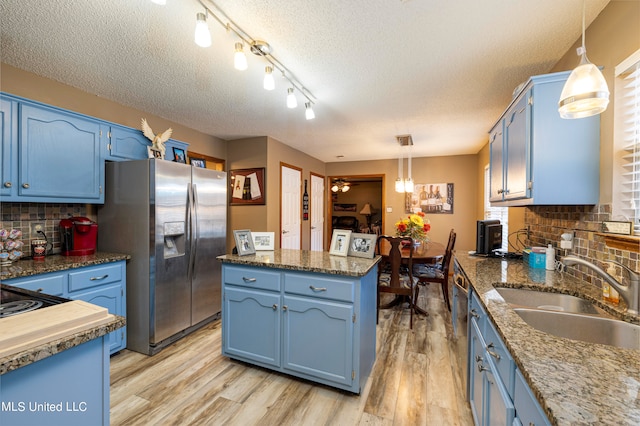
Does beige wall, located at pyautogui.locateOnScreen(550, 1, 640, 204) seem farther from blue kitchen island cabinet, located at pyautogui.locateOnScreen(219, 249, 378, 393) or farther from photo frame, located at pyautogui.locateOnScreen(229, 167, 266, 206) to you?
photo frame, located at pyautogui.locateOnScreen(229, 167, 266, 206)

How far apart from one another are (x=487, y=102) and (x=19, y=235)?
4.43 meters

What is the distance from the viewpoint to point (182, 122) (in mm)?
3537

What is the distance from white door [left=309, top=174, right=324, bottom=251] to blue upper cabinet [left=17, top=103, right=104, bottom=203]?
377cm

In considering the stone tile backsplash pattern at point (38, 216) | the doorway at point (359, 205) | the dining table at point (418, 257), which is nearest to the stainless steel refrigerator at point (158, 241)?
the stone tile backsplash pattern at point (38, 216)

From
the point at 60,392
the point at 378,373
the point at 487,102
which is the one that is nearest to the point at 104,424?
the point at 60,392

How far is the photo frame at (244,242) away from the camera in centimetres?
232

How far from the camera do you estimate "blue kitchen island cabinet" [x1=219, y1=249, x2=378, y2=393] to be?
188 centimetres

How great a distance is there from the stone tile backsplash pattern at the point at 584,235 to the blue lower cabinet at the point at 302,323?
4.38 feet

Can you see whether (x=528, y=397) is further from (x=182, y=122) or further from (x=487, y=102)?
(x=182, y=122)

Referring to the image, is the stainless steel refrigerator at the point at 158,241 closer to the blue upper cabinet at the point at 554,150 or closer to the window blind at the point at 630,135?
the blue upper cabinet at the point at 554,150

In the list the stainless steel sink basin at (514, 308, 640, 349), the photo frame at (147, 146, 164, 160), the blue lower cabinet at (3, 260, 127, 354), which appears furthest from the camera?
the photo frame at (147, 146, 164, 160)

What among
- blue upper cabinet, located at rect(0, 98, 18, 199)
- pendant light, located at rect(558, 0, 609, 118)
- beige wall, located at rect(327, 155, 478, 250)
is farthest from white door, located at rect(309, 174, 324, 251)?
pendant light, located at rect(558, 0, 609, 118)

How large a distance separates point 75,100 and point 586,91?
12.4ft

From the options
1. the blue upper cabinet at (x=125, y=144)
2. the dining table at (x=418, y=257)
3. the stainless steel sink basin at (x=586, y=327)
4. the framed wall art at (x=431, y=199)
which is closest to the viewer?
the stainless steel sink basin at (x=586, y=327)
